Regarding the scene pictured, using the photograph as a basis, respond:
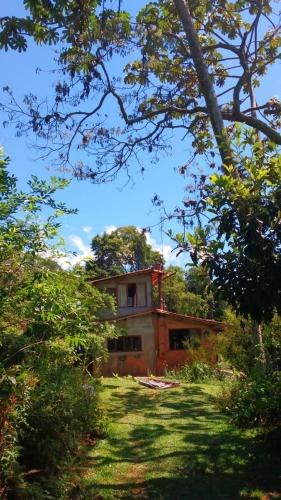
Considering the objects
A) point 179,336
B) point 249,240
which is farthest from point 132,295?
point 249,240

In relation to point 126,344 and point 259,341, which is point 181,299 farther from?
point 259,341

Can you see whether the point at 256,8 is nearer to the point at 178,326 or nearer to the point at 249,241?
the point at 249,241

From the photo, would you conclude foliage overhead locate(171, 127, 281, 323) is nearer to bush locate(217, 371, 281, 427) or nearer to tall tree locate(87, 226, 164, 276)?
bush locate(217, 371, 281, 427)

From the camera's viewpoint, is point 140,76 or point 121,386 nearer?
point 140,76

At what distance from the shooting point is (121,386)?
1659 cm

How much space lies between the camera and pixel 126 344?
97.2ft

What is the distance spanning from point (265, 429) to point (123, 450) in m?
2.46

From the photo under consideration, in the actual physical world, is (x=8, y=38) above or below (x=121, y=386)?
above

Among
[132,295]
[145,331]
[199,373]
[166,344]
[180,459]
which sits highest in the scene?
[132,295]

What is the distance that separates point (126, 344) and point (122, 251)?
72.8ft

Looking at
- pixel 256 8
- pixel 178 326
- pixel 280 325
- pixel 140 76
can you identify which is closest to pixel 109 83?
pixel 140 76

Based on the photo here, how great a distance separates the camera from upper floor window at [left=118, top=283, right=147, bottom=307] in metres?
32.0

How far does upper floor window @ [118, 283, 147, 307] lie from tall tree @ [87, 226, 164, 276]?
17.3m

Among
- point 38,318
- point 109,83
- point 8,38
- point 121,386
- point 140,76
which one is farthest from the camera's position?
point 121,386
